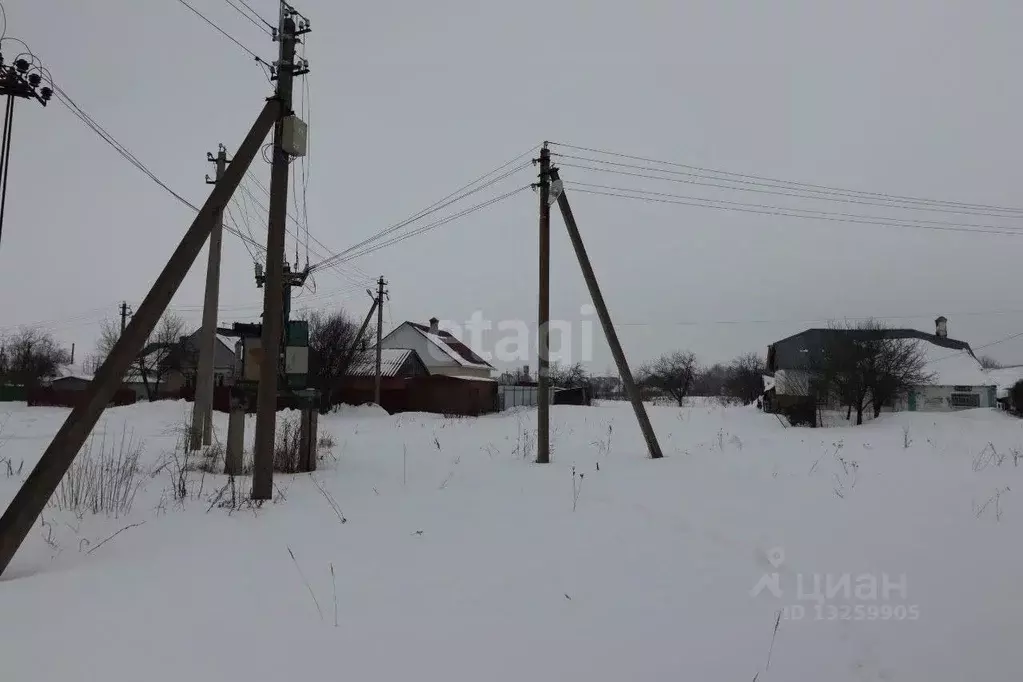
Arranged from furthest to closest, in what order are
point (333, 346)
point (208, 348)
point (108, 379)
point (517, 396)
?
1. point (517, 396)
2. point (333, 346)
3. point (208, 348)
4. point (108, 379)

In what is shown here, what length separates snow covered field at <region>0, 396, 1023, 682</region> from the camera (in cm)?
271

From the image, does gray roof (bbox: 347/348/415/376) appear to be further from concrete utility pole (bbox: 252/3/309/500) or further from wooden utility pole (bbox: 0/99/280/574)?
wooden utility pole (bbox: 0/99/280/574)

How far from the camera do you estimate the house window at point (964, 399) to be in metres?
32.7

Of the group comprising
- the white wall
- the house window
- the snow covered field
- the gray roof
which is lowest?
the snow covered field

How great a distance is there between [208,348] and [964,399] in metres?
37.5

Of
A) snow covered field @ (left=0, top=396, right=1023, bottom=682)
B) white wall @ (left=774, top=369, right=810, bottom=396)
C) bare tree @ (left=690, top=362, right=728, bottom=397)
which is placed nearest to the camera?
snow covered field @ (left=0, top=396, right=1023, bottom=682)

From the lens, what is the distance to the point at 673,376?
68.2m

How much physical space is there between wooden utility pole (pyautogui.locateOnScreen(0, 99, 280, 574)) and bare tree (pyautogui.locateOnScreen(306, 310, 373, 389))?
21.1 meters

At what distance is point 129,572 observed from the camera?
12.4 ft

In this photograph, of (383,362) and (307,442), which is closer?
(307,442)

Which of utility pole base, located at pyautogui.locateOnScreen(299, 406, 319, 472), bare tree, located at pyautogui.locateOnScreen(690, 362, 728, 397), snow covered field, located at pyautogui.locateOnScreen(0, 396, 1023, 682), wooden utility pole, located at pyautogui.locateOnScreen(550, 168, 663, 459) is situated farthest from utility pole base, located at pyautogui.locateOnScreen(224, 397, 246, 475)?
bare tree, located at pyautogui.locateOnScreen(690, 362, 728, 397)

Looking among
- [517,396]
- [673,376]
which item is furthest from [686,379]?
[517,396]

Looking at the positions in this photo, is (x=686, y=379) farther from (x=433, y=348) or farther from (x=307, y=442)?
(x=307, y=442)

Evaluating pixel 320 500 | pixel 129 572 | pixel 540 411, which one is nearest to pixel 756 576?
pixel 129 572
